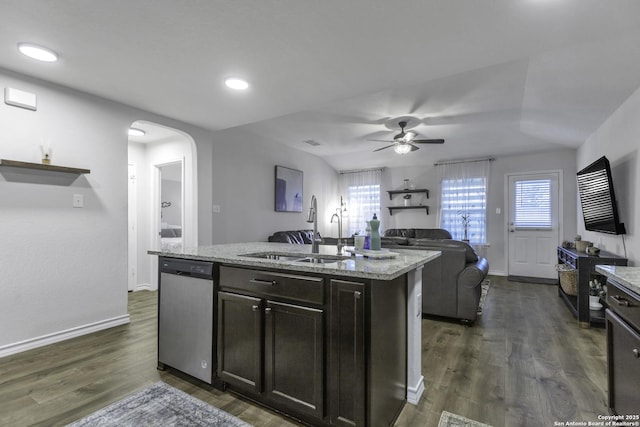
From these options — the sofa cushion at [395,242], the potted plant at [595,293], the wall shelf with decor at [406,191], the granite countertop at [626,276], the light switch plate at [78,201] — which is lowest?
the potted plant at [595,293]

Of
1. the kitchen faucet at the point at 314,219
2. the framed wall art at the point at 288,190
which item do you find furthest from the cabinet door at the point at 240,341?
the framed wall art at the point at 288,190

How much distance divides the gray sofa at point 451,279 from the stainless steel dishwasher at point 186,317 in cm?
211

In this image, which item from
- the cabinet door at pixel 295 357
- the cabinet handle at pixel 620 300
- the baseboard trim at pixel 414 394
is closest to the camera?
the cabinet handle at pixel 620 300

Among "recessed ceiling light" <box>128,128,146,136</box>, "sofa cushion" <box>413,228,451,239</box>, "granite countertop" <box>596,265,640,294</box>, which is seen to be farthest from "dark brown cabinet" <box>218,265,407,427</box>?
"sofa cushion" <box>413,228,451,239</box>

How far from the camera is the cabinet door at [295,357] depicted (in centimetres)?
161

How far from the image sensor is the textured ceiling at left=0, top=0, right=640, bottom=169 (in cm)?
188

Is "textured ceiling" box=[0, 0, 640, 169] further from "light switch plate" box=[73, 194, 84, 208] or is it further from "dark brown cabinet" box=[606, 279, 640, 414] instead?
"dark brown cabinet" box=[606, 279, 640, 414]

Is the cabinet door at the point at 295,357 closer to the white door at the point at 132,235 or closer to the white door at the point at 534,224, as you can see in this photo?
the white door at the point at 132,235

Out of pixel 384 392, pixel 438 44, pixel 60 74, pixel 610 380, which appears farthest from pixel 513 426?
pixel 60 74

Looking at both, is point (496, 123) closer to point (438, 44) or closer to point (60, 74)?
point (438, 44)

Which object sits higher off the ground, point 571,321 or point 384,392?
point 384,392

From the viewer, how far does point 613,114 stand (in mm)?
3477

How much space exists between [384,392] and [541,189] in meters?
5.75

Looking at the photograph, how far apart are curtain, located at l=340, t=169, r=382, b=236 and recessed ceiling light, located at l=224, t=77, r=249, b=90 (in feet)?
16.0
